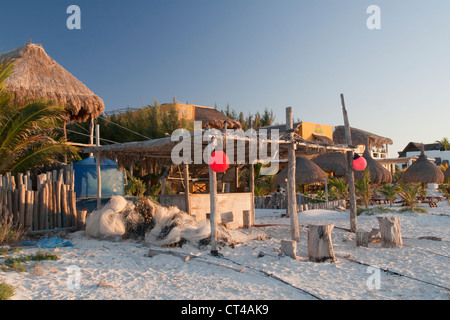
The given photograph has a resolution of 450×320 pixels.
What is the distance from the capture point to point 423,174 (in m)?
16.8

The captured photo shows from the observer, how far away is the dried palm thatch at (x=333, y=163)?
18.7 m

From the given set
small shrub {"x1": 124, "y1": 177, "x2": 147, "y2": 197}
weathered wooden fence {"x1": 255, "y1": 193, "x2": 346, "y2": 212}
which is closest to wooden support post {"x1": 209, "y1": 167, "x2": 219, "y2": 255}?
weathered wooden fence {"x1": 255, "y1": 193, "x2": 346, "y2": 212}

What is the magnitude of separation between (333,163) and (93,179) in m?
12.3

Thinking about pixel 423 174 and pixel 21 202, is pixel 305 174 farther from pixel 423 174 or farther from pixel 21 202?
pixel 21 202

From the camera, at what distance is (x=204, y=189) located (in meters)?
12.6

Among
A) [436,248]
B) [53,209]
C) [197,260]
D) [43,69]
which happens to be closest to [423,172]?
[436,248]

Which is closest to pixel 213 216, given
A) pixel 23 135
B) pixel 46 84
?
pixel 23 135

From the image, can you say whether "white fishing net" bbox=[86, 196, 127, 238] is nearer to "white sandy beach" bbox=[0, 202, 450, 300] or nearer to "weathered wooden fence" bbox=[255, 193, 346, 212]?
"white sandy beach" bbox=[0, 202, 450, 300]

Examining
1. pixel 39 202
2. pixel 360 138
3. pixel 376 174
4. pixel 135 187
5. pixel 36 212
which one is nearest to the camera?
pixel 36 212

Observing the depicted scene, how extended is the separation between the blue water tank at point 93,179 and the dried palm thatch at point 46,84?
208cm

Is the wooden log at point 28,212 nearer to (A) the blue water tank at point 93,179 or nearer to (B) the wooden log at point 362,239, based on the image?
(A) the blue water tank at point 93,179

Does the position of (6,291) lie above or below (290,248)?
above

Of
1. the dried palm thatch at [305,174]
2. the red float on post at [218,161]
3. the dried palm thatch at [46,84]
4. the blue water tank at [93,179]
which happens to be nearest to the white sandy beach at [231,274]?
the red float on post at [218,161]
